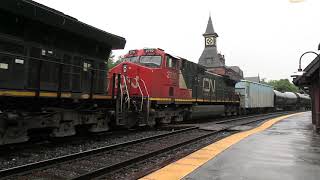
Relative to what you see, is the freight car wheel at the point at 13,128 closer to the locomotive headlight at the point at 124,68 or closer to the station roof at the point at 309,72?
the locomotive headlight at the point at 124,68

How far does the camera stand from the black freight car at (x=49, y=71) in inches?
368

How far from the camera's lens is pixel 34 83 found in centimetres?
1021

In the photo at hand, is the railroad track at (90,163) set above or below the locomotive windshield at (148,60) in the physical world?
below

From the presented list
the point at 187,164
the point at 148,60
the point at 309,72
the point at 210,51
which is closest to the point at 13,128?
the point at 187,164

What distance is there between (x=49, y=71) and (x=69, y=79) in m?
0.89

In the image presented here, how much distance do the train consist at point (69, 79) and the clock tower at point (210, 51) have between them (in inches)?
4051

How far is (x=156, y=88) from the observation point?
1702cm

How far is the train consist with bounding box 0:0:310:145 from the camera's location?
9477mm

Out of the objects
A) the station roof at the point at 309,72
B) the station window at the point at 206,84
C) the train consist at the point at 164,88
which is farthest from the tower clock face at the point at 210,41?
the station roof at the point at 309,72

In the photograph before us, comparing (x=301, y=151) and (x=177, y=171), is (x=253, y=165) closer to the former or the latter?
(x=177, y=171)

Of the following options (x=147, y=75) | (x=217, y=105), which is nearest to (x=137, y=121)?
(x=147, y=75)

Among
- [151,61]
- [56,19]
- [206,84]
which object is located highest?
[56,19]

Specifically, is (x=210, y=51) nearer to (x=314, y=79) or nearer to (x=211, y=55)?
(x=211, y=55)

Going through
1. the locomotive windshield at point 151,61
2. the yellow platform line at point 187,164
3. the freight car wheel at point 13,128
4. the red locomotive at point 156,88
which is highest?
the locomotive windshield at point 151,61
